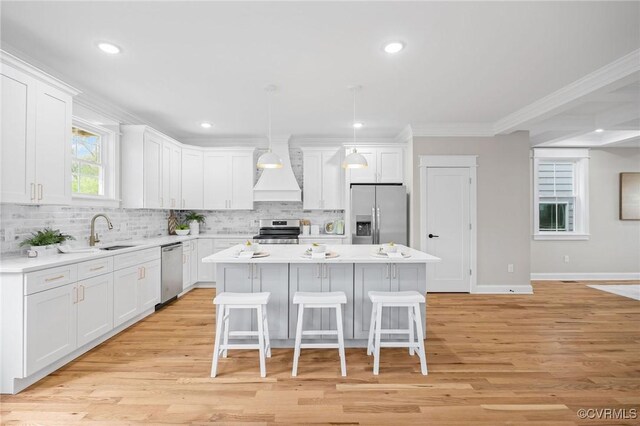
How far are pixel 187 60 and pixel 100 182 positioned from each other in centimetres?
223

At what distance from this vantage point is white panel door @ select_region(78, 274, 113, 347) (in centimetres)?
279

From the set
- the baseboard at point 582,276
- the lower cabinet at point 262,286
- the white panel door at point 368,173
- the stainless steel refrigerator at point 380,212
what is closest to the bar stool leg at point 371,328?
the lower cabinet at point 262,286

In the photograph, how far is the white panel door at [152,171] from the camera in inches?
173

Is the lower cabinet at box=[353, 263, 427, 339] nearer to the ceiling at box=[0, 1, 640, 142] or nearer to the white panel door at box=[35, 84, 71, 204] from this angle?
the ceiling at box=[0, 1, 640, 142]

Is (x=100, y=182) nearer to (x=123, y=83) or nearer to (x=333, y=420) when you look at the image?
(x=123, y=83)

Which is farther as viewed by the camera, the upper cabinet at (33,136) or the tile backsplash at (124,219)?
the tile backsplash at (124,219)

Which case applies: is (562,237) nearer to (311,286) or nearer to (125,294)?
(311,286)

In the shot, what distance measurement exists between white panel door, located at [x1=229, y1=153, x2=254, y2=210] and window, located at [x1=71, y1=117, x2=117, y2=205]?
1.92 metres

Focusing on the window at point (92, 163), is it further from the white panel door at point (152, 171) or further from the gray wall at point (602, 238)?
the gray wall at point (602, 238)

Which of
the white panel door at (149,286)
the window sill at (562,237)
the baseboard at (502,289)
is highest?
the window sill at (562,237)

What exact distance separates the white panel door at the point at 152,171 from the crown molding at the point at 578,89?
522cm

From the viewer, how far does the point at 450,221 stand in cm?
507

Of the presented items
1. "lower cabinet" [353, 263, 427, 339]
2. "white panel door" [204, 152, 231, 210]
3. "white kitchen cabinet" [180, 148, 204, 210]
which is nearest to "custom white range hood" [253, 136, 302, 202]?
"white panel door" [204, 152, 231, 210]

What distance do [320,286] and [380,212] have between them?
2426 millimetres
